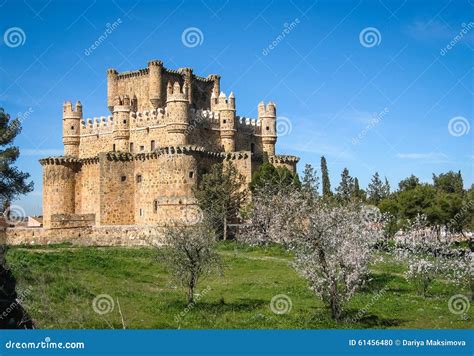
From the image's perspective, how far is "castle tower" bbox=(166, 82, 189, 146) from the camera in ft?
160

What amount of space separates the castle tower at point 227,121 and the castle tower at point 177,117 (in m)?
4.32

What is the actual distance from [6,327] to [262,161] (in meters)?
35.2

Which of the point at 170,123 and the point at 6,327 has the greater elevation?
the point at 170,123

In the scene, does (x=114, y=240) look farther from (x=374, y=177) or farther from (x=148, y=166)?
(x=374, y=177)

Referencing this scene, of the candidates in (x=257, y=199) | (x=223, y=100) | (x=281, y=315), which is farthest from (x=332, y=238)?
(x=223, y=100)

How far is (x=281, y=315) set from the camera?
2288 centimetres

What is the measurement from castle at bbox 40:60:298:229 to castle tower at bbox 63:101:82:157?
0.08 meters

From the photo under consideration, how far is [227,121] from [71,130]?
12881 millimetres

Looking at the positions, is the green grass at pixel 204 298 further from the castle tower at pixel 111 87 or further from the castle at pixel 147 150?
the castle tower at pixel 111 87

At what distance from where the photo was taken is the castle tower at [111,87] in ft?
185

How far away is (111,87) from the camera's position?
56.5 meters

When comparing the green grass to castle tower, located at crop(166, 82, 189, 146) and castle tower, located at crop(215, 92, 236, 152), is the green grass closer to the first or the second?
castle tower, located at crop(166, 82, 189, 146)

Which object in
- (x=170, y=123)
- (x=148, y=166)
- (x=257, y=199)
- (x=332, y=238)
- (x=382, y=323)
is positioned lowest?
(x=382, y=323)

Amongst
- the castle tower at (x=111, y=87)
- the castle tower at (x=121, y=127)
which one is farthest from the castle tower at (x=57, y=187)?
the castle tower at (x=111, y=87)
